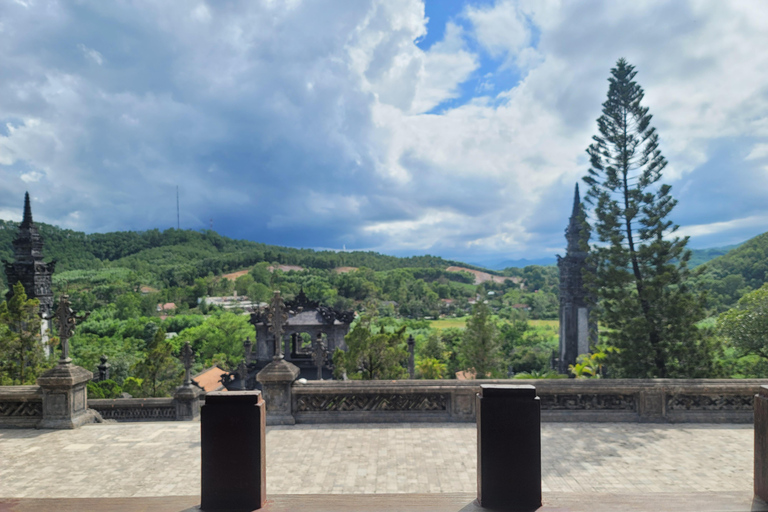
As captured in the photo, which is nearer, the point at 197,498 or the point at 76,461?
the point at 197,498

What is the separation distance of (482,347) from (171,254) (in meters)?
142

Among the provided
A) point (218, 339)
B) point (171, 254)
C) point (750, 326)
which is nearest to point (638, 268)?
point (750, 326)

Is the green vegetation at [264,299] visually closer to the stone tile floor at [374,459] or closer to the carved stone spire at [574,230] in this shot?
the carved stone spire at [574,230]

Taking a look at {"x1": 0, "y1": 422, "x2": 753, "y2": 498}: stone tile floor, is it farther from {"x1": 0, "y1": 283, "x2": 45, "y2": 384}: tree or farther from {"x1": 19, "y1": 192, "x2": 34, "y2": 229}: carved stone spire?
{"x1": 19, "y1": 192, "x2": 34, "y2": 229}: carved stone spire

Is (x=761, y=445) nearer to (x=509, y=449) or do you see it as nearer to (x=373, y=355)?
(x=509, y=449)

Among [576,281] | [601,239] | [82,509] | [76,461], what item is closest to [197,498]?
[82,509]

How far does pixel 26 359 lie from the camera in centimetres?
1502

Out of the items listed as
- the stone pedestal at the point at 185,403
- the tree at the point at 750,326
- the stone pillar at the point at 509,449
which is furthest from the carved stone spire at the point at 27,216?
the tree at the point at 750,326

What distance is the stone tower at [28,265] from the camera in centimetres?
2317

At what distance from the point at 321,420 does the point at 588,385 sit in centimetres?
563

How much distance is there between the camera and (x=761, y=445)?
98.8 inches

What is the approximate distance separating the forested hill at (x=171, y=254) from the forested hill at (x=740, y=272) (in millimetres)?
98790

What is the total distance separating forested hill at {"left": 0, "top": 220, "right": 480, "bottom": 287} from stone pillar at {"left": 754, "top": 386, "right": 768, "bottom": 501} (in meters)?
97.0

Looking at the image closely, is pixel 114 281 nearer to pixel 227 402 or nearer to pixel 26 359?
pixel 26 359
